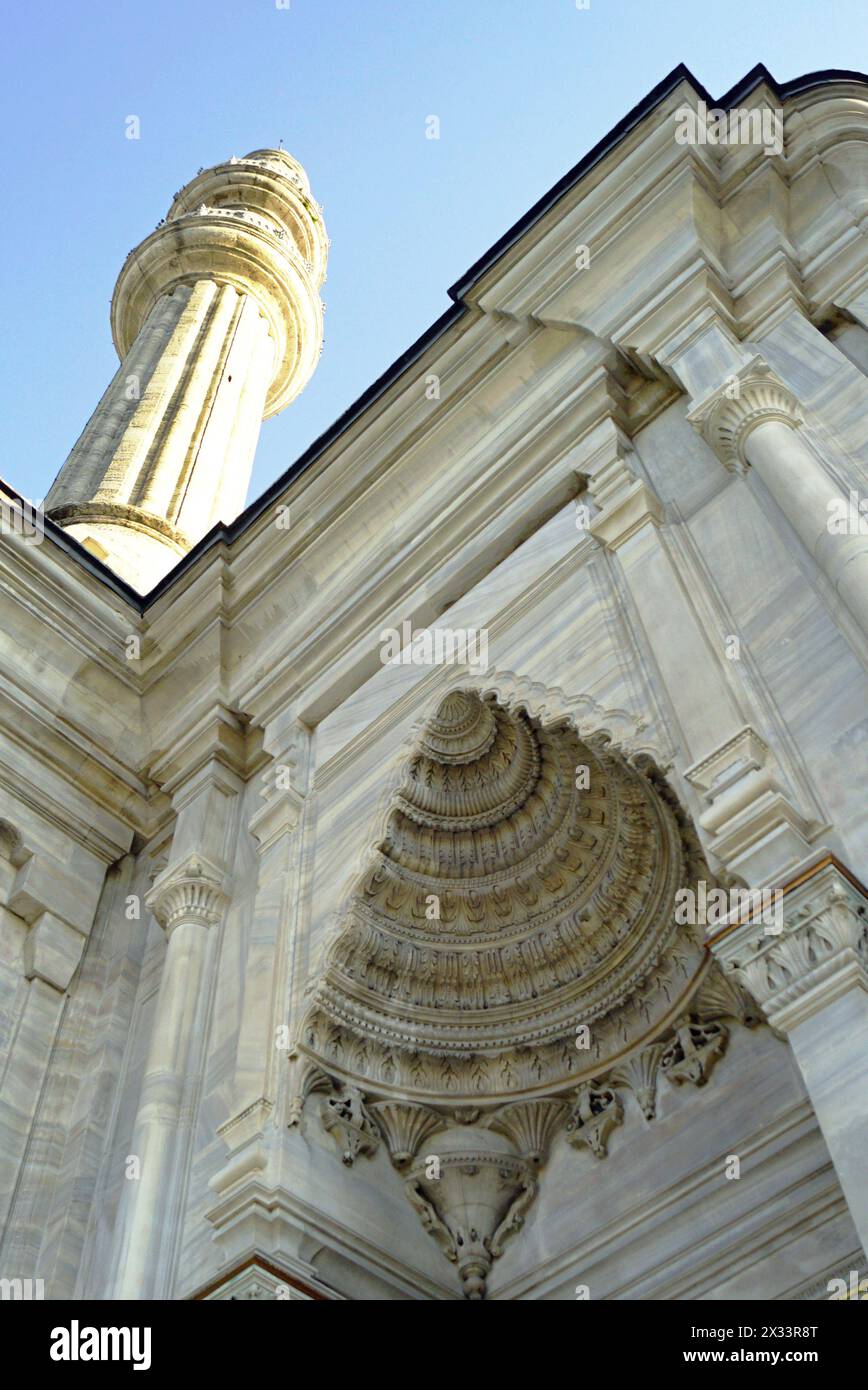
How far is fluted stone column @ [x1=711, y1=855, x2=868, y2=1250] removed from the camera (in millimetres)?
3727

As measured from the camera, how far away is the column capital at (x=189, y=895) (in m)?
7.79

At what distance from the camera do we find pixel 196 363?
18406 millimetres

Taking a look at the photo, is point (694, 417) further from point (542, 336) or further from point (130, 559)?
point (130, 559)

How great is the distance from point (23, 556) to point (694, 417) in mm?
4606

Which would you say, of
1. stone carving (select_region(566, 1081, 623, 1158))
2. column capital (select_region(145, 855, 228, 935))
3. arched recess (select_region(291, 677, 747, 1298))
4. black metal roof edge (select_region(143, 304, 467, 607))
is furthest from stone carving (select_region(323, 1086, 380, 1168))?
black metal roof edge (select_region(143, 304, 467, 607))

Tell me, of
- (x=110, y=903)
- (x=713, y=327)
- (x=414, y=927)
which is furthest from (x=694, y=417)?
(x=110, y=903)

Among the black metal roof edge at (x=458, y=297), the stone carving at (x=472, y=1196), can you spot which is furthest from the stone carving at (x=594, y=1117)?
the black metal roof edge at (x=458, y=297)

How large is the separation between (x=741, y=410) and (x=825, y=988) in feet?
9.99

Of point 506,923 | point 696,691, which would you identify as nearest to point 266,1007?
point 506,923

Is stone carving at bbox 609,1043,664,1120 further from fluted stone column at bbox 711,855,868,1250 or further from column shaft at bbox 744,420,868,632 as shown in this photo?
column shaft at bbox 744,420,868,632

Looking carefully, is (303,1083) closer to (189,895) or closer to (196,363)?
(189,895)

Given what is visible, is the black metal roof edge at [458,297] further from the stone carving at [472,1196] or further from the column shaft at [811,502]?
the stone carving at [472,1196]
